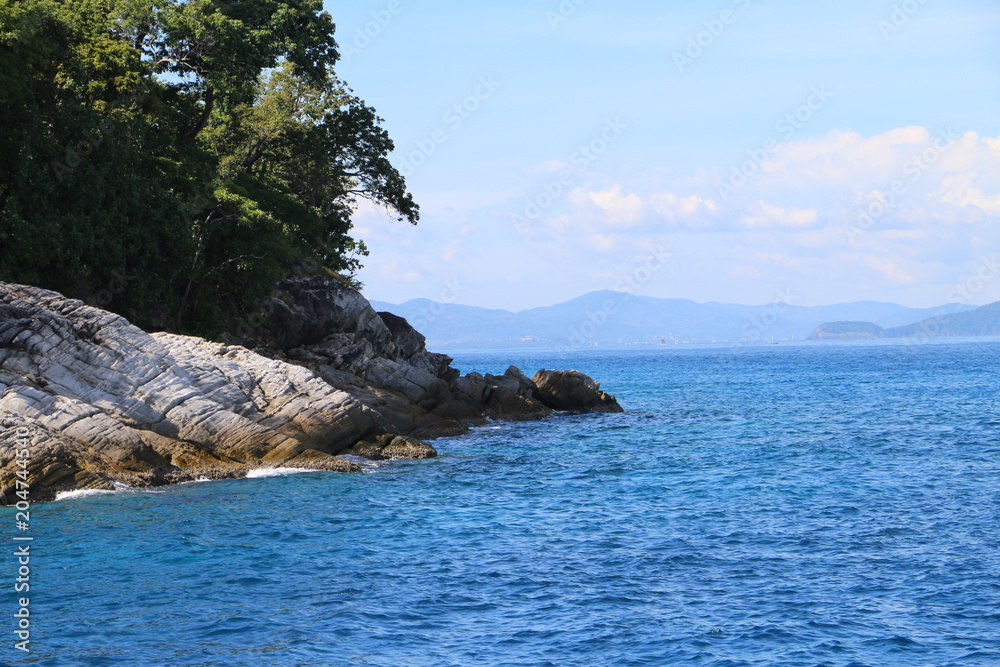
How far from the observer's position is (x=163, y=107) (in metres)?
45.0

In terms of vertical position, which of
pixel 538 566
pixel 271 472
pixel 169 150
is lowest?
pixel 538 566

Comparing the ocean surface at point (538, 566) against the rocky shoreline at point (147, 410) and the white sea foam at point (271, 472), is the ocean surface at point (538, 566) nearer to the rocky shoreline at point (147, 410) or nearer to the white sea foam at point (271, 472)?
the white sea foam at point (271, 472)

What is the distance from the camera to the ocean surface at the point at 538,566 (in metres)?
15.5

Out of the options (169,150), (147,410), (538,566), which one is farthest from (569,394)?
(538,566)

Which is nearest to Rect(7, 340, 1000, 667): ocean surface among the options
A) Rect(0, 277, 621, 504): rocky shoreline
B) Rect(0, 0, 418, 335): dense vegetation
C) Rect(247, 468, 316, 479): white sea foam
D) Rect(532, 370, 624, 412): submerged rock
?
Rect(247, 468, 316, 479): white sea foam

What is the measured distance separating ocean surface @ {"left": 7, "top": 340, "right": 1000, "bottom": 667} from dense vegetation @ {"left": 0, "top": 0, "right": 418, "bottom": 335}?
14.6 meters

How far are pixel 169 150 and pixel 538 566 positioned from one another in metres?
33.5

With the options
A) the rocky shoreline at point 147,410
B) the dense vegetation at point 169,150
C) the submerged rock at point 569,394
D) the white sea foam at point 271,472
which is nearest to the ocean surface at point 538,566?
the white sea foam at point 271,472

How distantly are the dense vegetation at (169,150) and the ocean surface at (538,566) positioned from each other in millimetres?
14573

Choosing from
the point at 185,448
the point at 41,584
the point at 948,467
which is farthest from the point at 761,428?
the point at 41,584

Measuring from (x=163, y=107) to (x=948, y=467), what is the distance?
37.3 metres

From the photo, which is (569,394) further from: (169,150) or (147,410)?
(147,410)

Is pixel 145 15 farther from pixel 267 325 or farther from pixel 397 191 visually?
pixel 397 191

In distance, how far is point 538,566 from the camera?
2045 centimetres
